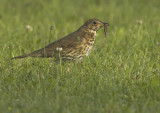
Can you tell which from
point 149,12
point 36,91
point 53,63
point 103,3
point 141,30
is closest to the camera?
point 36,91

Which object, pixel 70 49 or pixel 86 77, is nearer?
pixel 86 77

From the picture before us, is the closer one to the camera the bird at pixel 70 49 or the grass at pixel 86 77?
the grass at pixel 86 77

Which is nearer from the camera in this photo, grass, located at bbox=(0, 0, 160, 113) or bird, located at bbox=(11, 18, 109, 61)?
grass, located at bbox=(0, 0, 160, 113)

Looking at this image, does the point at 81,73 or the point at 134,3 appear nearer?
the point at 81,73

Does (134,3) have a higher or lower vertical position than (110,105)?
higher

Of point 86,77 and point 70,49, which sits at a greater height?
point 70,49

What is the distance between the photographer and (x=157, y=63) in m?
6.60

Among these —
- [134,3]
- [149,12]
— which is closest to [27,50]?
[149,12]

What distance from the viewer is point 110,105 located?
4.63 meters

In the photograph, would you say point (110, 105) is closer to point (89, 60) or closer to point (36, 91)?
point (36, 91)

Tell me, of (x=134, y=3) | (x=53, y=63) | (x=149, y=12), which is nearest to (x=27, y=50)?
(x=53, y=63)

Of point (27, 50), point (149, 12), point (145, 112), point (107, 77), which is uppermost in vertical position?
point (149, 12)

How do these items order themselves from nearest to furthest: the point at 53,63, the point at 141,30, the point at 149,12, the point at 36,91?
1. the point at 36,91
2. the point at 53,63
3. the point at 141,30
4. the point at 149,12

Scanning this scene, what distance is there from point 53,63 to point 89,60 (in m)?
0.59
